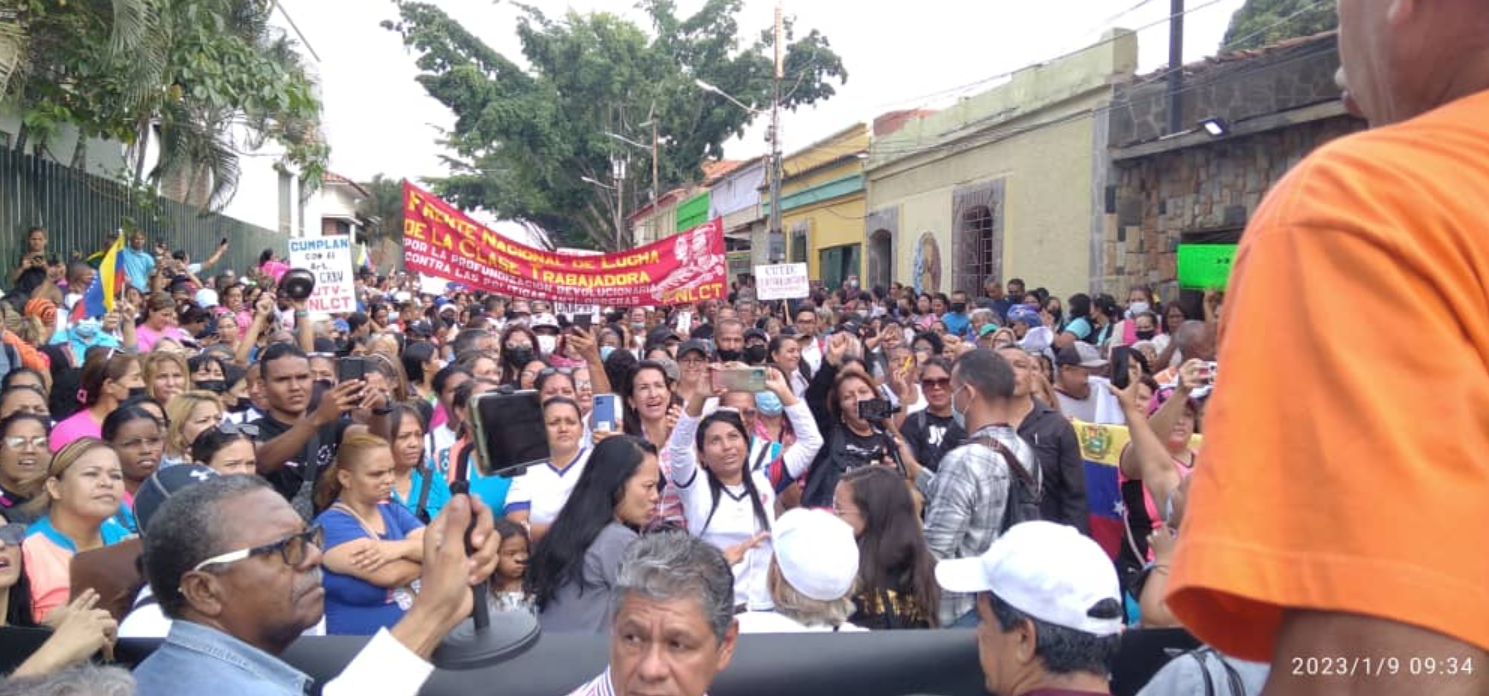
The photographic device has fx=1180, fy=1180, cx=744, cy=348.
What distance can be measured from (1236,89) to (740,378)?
10.6 m

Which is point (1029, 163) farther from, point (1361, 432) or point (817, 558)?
point (1361, 432)

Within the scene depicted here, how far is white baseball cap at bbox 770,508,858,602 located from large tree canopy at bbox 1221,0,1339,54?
1368 cm

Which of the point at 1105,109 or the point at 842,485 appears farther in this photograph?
the point at 1105,109

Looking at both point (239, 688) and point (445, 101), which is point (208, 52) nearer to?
point (239, 688)

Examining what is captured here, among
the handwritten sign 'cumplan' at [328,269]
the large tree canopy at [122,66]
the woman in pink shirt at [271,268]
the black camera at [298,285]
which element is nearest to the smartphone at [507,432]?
the black camera at [298,285]

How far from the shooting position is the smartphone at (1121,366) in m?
8.49

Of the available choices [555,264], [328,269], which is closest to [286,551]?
[328,269]

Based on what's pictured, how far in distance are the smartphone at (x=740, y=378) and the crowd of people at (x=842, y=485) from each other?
6 cm

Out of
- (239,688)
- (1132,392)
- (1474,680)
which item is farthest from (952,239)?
(1474,680)

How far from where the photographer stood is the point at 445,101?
38125 mm

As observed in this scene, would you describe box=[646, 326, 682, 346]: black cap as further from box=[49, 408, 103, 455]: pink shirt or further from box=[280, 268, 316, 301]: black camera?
box=[49, 408, 103, 455]: pink shirt

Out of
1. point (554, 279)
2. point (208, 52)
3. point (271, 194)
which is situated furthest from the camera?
point (271, 194)

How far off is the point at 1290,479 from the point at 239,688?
2324 mm

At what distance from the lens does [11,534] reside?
365 centimetres
